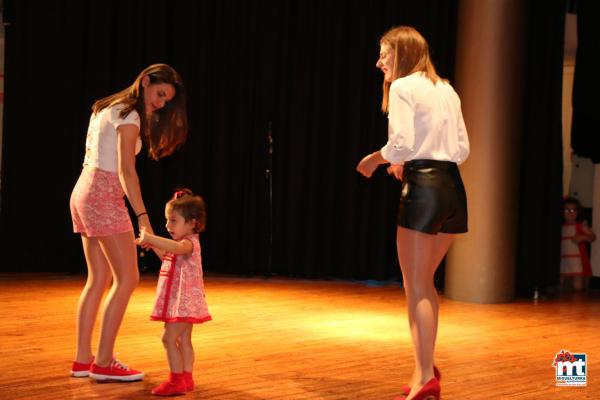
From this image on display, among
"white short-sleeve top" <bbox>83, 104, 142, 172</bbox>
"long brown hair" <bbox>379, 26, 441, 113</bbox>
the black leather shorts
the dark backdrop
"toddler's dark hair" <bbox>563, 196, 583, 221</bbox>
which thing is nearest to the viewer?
the black leather shorts

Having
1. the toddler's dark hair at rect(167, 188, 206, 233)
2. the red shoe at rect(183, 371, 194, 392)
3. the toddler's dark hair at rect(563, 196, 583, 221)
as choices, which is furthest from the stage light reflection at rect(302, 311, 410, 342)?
the toddler's dark hair at rect(563, 196, 583, 221)

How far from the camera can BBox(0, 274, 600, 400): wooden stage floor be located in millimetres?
3572

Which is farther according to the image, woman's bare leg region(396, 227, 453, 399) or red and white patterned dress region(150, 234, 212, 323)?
red and white patterned dress region(150, 234, 212, 323)

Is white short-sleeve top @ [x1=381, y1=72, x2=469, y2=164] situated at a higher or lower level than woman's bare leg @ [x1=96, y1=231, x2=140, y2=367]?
higher

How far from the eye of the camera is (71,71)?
293 inches

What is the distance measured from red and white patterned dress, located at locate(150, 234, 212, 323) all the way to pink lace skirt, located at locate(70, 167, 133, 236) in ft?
0.81

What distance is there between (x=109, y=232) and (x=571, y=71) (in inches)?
236

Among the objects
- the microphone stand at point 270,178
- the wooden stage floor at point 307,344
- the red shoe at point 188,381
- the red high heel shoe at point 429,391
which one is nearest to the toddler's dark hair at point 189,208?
the red shoe at point 188,381

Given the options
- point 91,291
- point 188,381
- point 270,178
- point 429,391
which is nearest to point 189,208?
point 91,291

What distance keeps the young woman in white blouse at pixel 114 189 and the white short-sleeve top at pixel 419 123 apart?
938mm

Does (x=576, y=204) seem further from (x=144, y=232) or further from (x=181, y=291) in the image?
(x=144, y=232)

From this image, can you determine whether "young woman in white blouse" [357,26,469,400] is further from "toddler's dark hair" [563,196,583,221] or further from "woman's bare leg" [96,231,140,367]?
"toddler's dark hair" [563,196,583,221]

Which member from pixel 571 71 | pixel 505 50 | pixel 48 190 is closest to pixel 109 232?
pixel 505 50

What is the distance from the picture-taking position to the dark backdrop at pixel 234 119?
24.0ft
